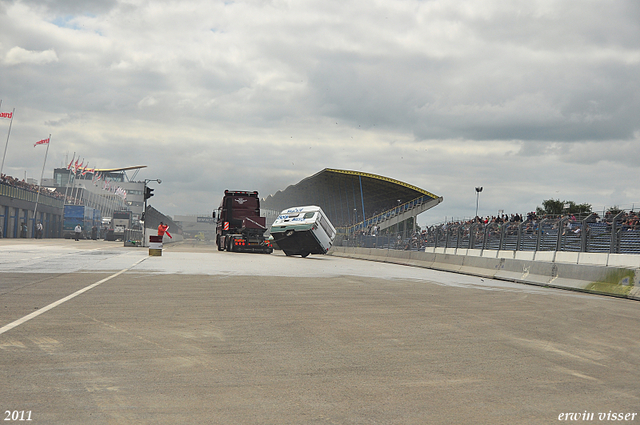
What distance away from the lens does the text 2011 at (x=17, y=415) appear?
4.34 metres

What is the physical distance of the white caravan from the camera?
33250 mm

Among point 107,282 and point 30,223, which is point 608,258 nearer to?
point 107,282

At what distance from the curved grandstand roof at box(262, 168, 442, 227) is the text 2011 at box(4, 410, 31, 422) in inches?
2935

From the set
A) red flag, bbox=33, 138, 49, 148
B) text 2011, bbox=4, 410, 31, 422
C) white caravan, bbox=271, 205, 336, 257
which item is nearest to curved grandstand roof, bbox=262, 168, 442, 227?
red flag, bbox=33, 138, 49, 148

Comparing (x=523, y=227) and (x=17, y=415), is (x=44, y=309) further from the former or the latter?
(x=523, y=227)

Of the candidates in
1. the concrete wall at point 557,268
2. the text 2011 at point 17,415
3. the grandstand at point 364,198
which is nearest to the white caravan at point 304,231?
the concrete wall at point 557,268

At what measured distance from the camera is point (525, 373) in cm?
618

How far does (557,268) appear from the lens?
18.5 m

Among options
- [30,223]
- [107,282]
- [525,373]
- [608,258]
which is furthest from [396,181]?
[525,373]

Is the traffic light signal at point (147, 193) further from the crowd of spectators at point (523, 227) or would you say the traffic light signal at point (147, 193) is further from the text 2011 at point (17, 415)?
the text 2011 at point (17, 415)

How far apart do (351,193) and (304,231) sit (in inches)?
2331

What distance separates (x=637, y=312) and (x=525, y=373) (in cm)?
703

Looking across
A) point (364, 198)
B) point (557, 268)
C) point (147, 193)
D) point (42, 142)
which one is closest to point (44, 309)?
point (557, 268)

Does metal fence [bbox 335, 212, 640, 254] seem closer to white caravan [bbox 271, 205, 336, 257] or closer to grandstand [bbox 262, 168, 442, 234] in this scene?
white caravan [bbox 271, 205, 336, 257]
